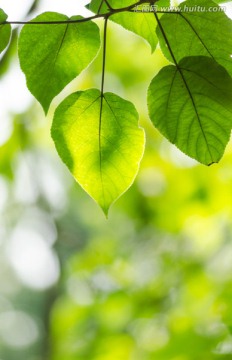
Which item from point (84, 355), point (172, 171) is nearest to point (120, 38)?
point (172, 171)

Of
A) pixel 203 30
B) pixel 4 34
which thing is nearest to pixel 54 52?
pixel 4 34

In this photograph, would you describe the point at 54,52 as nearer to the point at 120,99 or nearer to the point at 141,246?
the point at 120,99

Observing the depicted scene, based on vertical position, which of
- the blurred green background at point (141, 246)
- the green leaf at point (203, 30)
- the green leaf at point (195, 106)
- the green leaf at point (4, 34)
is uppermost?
the blurred green background at point (141, 246)

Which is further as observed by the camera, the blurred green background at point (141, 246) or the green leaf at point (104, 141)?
the blurred green background at point (141, 246)

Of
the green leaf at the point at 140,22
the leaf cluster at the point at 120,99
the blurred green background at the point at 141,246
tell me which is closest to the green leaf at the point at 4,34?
the leaf cluster at the point at 120,99

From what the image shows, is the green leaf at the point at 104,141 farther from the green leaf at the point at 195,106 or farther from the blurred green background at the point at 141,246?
the blurred green background at the point at 141,246

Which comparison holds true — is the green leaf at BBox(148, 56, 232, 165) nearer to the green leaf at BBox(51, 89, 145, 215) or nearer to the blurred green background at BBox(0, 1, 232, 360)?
the green leaf at BBox(51, 89, 145, 215)

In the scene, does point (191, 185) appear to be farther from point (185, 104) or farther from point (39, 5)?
point (185, 104)
